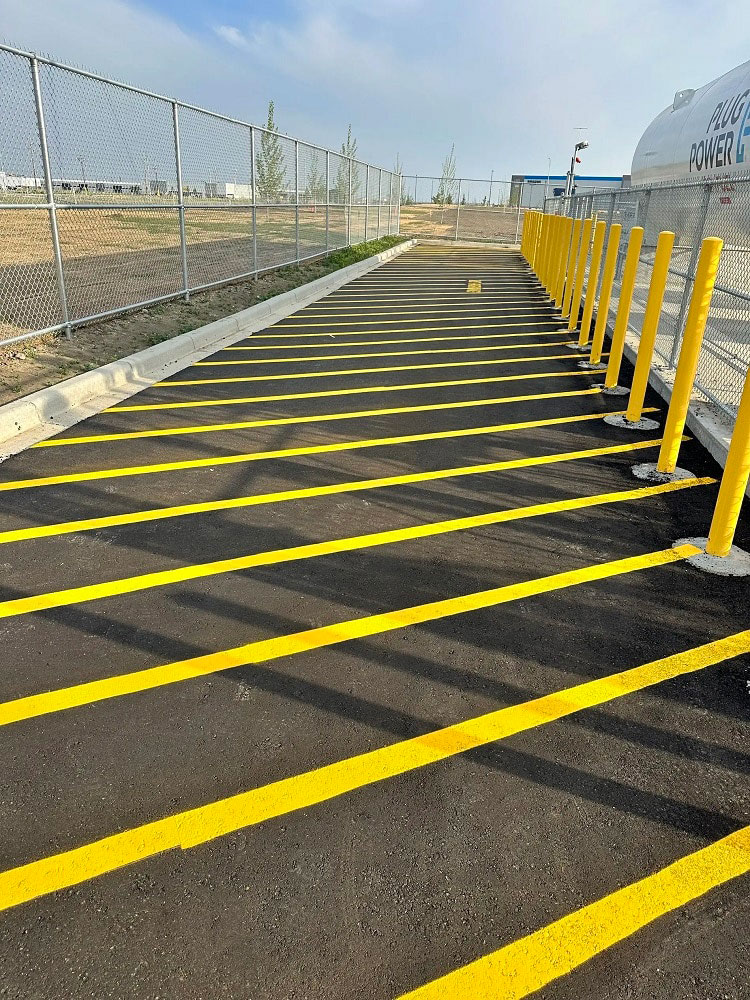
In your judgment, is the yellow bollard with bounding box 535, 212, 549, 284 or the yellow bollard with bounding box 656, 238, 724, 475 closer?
the yellow bollard with bounding box 656, 238, 724, 475

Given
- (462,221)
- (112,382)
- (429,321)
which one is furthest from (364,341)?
(462,221)

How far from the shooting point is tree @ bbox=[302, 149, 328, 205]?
16.3 metres

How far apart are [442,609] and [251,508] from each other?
168 cm

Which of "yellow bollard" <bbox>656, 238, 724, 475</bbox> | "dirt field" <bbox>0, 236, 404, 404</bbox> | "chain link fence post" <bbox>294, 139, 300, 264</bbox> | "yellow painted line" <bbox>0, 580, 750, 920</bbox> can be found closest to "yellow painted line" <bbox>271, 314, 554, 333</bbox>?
"dirt field" <bbox>0, 236, 404, 404</bbox>

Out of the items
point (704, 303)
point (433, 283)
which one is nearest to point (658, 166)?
point (433, 283)

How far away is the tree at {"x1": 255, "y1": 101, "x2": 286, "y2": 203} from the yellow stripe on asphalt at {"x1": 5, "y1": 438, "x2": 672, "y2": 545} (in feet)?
32.9

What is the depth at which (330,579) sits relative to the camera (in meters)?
3.73

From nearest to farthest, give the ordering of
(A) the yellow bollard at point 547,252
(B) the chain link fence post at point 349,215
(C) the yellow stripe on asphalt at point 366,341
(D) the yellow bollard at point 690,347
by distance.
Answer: (D) the yellow bollard at point 690,347 < (C) the yellow stripe on asphalt at point 366,341 < (A) the yellow bollard at point 547,252 < (B) the chain link fence post at point 349,215

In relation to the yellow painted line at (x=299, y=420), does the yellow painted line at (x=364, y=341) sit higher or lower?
higher

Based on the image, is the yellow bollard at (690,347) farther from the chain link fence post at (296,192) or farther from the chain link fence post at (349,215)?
the chain link fence post at (349,215)

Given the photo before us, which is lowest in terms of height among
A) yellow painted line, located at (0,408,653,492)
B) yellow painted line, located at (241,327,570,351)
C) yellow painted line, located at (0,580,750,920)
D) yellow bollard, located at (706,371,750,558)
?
yellow painted line, located at (0,580,750,920)

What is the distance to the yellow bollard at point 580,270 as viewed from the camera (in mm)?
10375

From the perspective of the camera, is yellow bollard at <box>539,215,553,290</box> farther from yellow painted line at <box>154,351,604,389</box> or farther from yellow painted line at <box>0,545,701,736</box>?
yellow painted line at <box>0,545,701,736</box>

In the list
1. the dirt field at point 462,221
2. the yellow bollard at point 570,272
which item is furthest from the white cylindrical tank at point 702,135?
Result: the dirt field at point 462,221
